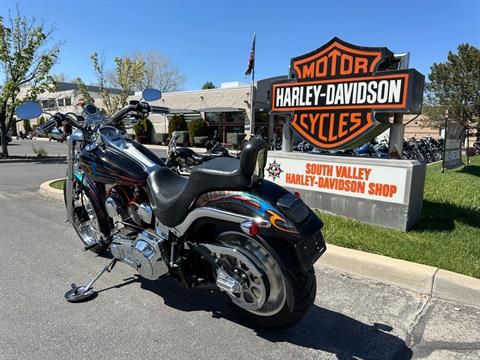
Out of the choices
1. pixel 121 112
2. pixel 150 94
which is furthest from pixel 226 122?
pixel 121 112

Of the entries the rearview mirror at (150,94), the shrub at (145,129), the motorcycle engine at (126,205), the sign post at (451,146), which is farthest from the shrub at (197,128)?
the motorcycle engine at (126,205)

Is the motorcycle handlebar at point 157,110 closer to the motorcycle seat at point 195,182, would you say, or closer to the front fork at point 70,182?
the front fork at point 70,182

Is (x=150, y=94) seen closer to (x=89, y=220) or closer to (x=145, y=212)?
(x=145, y=212)

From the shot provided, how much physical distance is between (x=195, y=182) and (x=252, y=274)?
769mm

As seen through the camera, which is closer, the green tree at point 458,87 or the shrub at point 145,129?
the green tree at point 458,87

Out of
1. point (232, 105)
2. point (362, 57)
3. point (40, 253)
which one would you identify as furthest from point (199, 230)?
point (232, 105)

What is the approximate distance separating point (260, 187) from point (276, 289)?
2.31 ft

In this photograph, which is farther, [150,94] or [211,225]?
[150,94]

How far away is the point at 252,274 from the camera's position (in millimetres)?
2377

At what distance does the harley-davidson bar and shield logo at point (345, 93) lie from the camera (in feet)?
15.7

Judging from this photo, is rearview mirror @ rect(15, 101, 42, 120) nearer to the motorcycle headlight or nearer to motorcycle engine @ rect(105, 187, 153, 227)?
motorcycle engine @ rect(105, 187, 153, 227)

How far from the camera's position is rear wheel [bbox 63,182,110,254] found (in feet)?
11.6

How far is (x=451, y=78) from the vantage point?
27.4 metres

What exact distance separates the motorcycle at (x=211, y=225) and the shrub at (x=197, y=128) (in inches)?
893
